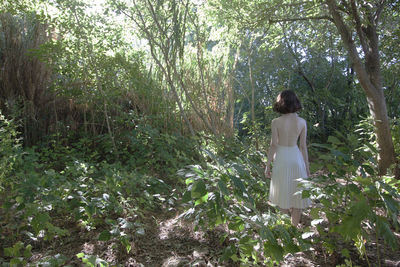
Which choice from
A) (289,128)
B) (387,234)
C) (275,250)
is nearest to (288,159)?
(289,128)

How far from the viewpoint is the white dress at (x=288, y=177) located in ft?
6.96

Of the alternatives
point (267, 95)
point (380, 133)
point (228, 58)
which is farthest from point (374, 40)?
point (267, 95)

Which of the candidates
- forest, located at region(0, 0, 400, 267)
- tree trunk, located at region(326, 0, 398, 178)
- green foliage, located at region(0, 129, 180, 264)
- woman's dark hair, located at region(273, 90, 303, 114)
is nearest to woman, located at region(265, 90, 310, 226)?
woman's dark hair, located at region(273, 90, 303, 114)

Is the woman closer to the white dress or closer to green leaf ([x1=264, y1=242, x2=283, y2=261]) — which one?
the white dress

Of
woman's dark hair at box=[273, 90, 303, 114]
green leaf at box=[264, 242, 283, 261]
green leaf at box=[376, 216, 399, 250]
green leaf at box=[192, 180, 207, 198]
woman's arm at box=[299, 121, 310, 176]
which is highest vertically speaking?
woman's dark hair at box=[273, 90, 303, 114]

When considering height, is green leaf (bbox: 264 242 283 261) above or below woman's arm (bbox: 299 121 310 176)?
below

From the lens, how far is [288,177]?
84.0 inches

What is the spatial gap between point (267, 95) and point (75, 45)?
16.6ft

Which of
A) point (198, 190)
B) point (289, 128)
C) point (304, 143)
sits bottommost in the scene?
point (198, 190)

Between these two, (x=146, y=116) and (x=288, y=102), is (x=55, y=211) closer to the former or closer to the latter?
(x=146, y=116)

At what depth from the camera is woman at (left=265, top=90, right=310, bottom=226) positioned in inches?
83.8

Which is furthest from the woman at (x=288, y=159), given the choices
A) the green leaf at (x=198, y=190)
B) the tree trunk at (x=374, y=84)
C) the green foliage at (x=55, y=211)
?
the tree trunk at (x=374, y=84)

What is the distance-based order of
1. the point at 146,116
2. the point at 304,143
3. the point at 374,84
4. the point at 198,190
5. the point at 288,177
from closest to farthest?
the point at 198,190
the point at 288,177
the point at 304,143
the point at 374,84
the point at 146,116

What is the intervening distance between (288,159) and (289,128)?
24 centimetres
